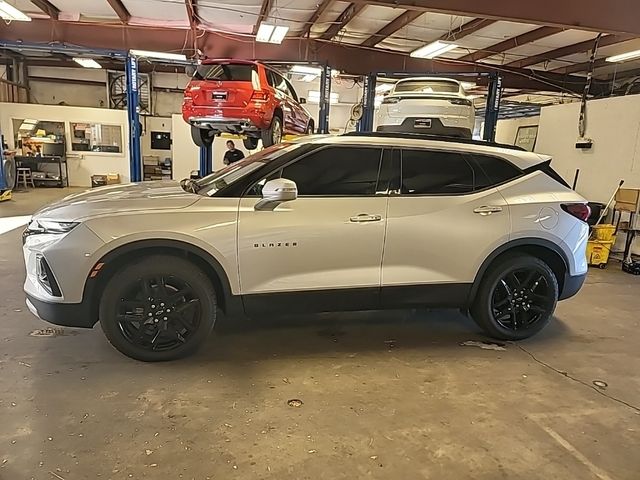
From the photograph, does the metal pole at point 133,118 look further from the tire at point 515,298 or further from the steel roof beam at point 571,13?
the tire at point 515,298

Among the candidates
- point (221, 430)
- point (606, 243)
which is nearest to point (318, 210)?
point (221, 430)

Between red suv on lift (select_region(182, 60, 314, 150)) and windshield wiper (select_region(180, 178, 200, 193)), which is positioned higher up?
red suv on lift (select_region(182, 60, 314, 150))

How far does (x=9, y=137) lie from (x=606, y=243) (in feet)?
53.7

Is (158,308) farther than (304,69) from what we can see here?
No

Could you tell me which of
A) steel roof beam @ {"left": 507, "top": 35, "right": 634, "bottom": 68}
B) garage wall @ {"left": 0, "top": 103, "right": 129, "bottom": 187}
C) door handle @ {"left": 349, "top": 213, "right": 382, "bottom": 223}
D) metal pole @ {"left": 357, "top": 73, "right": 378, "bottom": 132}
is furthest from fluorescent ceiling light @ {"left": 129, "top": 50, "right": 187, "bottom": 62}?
steel roof beam @ {"left": 507, "top": 35, "right": 634, "bottom": 68}

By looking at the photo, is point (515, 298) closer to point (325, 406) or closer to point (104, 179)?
point (325, 406)

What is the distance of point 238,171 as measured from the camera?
342cm

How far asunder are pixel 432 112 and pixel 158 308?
5.66 meters

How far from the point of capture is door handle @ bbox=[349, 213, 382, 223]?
3.27m

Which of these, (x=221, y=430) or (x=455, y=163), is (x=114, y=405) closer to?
(x=221, y=430)

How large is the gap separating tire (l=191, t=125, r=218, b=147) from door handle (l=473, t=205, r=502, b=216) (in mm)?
5044

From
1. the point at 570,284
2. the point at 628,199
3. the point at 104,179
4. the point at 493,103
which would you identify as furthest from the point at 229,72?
the point at 104,179

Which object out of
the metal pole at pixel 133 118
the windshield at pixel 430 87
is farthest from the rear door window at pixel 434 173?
the metal pole at pixel 133 118

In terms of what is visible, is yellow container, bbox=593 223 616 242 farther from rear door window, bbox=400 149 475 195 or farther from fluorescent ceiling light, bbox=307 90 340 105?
fluorescent ceiling light, bbox=307 90 340 105
